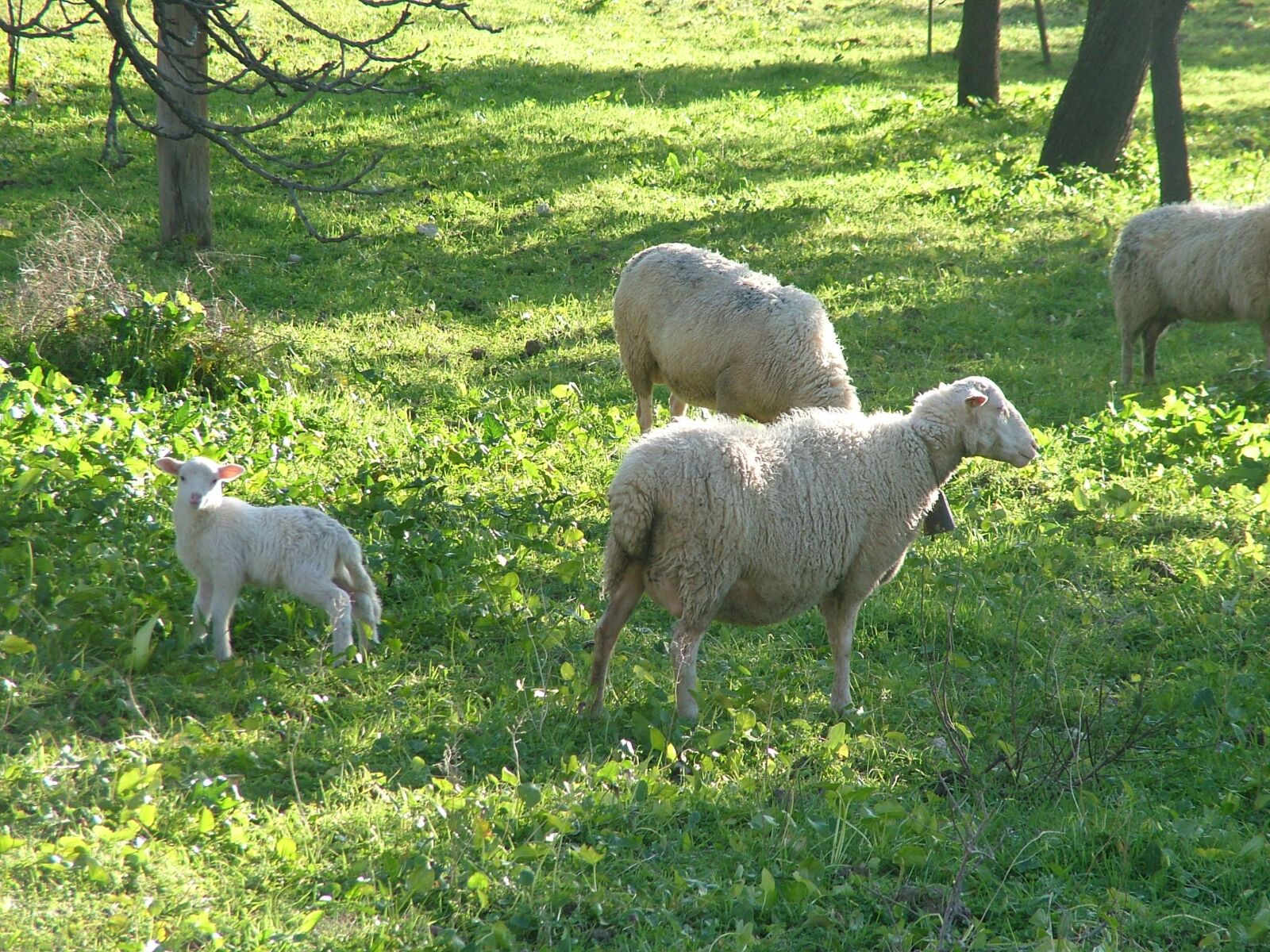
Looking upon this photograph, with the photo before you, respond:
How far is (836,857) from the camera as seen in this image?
3650mm

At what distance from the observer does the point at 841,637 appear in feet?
A: 16.8

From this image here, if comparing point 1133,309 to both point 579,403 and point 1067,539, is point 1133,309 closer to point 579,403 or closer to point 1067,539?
point 1067,539

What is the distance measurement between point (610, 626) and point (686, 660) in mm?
343

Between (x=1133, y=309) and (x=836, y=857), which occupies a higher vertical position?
(x=1133, y=309)

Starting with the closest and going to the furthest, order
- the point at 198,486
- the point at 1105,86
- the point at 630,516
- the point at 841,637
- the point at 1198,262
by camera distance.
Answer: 1. the point at 630,516
2. the point at 198,486
3. the point at 841,637
4. the point at 1198,262
5. the point at 1105,86

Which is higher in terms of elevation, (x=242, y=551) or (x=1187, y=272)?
(x=1187, y=272)

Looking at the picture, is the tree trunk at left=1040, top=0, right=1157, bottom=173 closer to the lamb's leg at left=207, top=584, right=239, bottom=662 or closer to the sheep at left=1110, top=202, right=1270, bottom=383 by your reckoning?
the sheep at left=1110, top=202, right=1270, bottom=383

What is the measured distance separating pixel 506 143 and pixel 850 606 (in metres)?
10.4

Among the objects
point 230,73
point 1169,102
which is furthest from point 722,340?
point 230,73

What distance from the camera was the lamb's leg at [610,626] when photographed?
4.64m

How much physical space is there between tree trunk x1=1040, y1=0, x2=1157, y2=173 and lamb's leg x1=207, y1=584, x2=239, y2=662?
465 inches

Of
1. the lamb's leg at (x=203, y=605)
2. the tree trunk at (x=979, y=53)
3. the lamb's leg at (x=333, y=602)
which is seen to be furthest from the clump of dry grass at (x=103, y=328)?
the tree trunk at (x=979, y=53)

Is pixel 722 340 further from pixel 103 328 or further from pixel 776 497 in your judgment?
pixel 103 328

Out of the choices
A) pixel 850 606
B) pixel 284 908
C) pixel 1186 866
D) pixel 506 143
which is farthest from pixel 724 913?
pixel 506 143
